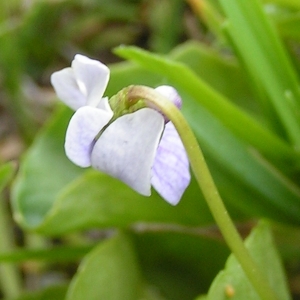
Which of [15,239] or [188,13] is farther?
[188,13]

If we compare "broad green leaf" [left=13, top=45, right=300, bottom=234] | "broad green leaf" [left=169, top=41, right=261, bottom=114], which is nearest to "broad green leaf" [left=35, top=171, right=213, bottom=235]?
"broad green leaf" [left=13, top=45, right=300, bottom=234]

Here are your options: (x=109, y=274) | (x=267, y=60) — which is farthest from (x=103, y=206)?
(x=267, y=60)

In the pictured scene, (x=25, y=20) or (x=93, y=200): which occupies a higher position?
(x=25, y=20)

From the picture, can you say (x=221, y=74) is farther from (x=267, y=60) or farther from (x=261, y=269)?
(x=261, y=269)

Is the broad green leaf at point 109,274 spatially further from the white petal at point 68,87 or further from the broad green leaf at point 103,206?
the white petal at point 68,87

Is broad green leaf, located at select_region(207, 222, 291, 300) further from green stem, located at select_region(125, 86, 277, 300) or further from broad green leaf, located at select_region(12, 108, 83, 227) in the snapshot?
broad green leaf, located at select_region(12, 108, 83, 227)

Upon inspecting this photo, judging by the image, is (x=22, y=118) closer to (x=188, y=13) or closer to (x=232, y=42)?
(x=188, y=13)

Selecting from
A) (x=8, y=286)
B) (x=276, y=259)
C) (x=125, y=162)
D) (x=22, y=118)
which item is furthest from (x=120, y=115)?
(x=22, y=118)
